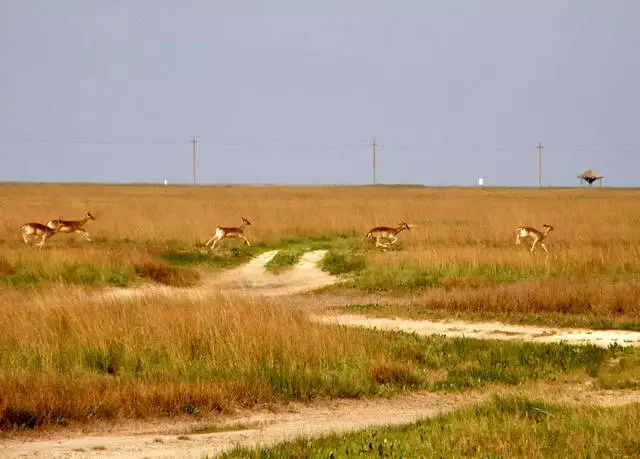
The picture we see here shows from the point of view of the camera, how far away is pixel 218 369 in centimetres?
1367

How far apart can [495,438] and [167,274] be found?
1814 centimetres

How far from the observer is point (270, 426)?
37.4 feet

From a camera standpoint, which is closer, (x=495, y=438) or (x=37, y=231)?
(x=495, y=438)

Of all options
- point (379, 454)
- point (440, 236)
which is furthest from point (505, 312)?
point (440, 236)

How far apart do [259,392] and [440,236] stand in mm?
22335

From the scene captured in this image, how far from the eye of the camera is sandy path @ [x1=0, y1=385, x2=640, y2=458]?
9961mm

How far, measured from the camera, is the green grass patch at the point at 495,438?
30.0ft

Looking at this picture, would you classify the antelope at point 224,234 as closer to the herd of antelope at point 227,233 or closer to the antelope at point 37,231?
the herd of antelope at point 227,233

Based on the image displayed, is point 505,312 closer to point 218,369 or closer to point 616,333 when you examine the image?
point 616,333

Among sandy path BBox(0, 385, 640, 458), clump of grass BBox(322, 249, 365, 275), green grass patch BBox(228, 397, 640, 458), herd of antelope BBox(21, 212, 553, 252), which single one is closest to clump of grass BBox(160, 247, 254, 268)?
herd of antelope BBox(21, 212, 553, 252)

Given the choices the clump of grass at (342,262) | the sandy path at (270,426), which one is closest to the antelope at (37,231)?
the clump of grass at (342,262)

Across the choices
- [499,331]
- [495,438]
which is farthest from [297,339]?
[495,438]

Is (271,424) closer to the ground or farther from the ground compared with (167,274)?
closer to the ground

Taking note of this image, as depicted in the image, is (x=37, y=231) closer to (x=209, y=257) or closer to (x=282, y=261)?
(x=209, y=257)
